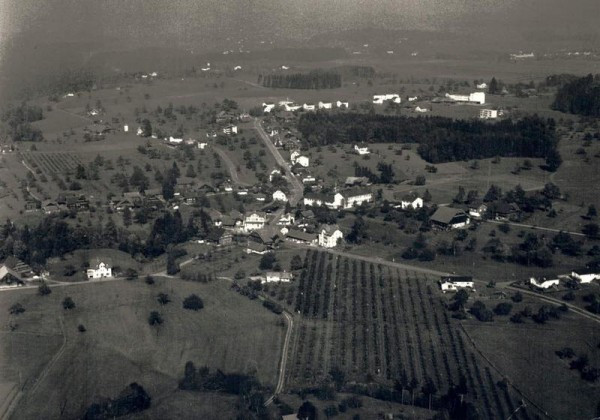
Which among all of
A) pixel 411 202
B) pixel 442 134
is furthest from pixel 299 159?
pixel 411 202

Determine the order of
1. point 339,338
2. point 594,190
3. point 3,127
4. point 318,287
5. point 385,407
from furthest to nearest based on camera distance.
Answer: point 3,127 → point 594,190 → point 318,287 → point 339,338 → point 385,407

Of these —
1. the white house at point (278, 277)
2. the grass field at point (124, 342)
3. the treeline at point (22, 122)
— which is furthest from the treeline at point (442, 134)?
the grass field at point (124, 342)

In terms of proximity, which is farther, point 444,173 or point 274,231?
point 444,173

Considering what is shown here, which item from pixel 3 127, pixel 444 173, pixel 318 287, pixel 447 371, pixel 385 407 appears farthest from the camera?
pixel 3 127

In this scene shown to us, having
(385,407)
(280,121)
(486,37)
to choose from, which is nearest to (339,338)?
(385,407)

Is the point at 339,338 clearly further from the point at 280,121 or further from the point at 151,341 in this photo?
the point at 280,121

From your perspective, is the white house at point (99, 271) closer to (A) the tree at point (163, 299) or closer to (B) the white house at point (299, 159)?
(A) the tree at point (163, 299)
